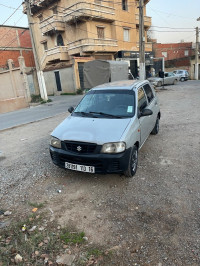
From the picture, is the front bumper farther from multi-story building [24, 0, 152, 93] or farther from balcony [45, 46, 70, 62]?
balcony [45, 46, 70, 62]

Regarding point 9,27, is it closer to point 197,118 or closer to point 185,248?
point 197,118

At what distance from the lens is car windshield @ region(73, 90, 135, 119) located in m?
4.11

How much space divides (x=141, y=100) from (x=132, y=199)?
233cm

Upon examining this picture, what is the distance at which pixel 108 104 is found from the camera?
14.4 feet

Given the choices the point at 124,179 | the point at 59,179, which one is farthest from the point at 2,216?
the point at 124,179

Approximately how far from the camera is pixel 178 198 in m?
3.17

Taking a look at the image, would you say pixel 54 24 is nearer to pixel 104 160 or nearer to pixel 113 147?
pixel 113 147

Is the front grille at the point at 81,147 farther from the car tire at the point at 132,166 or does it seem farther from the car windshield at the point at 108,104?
the car windshield at the point at 108,104

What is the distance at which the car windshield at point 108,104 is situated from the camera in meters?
4.11

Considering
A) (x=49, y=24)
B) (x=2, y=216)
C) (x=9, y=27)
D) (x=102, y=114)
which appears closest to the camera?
(x=2, y=216)

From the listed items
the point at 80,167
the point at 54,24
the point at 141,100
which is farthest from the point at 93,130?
the point at 54,24

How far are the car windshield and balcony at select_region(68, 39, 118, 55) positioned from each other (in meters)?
18.6

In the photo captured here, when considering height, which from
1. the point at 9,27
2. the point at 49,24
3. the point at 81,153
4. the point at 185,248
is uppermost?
the point at 9,27

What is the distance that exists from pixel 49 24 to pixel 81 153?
2464 centimetres
